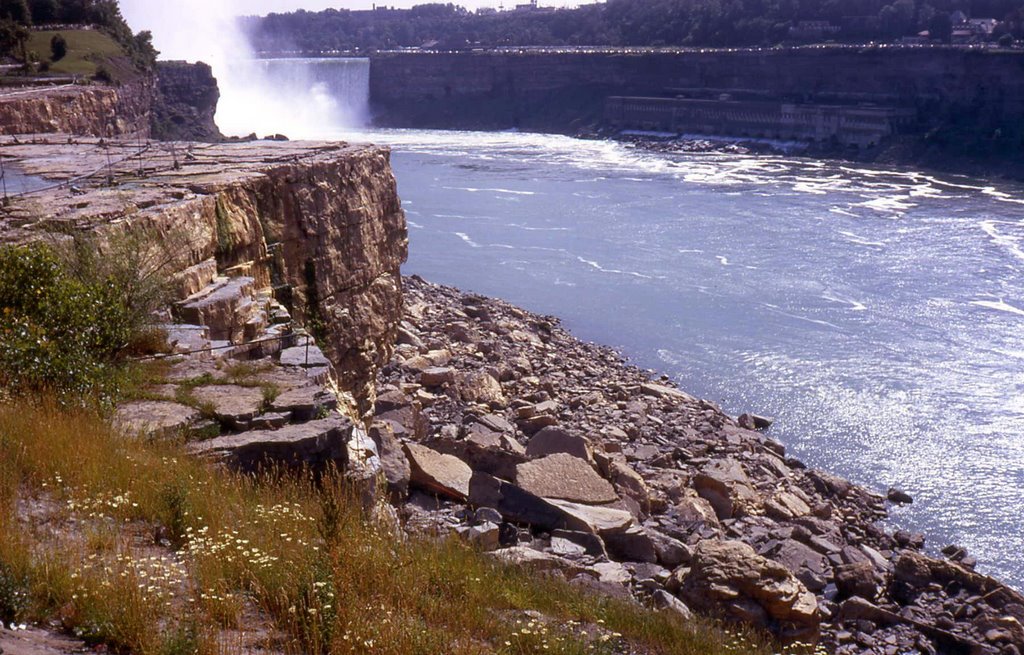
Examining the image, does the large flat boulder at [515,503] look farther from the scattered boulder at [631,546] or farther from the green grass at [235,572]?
the green grass at [235,572]

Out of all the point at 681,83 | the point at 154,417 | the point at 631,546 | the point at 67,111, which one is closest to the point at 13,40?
the point at 67,111

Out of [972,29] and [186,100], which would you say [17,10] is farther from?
[972,29]

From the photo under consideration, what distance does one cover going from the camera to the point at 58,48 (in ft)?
→ 60.6

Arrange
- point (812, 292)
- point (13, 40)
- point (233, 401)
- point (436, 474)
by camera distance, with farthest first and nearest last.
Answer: point (812, 292), point (13, 40), point (436, 474), point (233, 401)

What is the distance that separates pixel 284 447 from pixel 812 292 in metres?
15.4

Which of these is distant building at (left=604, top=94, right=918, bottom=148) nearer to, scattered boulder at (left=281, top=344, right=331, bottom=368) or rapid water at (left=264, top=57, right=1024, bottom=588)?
rapid water at (left=264, top=57, right=1024, bottom=588)

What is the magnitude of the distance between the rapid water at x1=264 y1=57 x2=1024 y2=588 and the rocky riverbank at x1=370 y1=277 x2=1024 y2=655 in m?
1.08

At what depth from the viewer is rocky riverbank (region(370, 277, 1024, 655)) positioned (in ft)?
19.8

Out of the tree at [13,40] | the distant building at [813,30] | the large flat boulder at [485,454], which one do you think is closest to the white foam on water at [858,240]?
the large flat boulder at [485,454]

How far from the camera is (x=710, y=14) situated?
2349 inches

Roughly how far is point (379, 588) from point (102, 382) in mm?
1841

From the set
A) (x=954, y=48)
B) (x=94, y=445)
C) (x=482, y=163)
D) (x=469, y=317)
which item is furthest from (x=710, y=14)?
(x=94, y=445)

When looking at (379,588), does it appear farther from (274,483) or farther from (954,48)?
(954,48)

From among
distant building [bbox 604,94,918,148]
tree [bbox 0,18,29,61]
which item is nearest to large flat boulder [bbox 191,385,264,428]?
tree [bbox 0,18,29,61]
